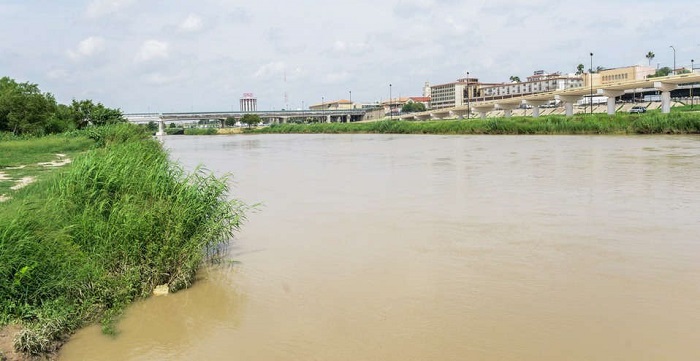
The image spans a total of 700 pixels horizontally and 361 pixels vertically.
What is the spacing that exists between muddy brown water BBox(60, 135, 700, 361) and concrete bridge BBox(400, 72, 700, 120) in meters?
48.9

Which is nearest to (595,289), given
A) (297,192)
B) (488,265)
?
(488,265)

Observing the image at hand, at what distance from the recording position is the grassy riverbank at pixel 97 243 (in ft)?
19.1

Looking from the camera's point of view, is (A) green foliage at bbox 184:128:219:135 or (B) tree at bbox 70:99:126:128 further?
(A) green foliage at bbox 184:128:219:135

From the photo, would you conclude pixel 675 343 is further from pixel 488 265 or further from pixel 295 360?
pixel 295 360

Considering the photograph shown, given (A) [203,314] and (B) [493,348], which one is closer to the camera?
(B) [493,348]

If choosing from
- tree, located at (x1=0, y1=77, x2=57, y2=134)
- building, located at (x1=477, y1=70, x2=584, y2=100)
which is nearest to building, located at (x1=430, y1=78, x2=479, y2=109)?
building, located at (x1=477, y1=70, x2=584, y2=100)

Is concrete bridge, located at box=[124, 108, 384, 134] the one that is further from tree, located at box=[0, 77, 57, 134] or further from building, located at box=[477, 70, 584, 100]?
tree, located at box=[0, 77, 57, 134]

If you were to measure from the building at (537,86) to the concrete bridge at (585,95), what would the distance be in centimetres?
3908

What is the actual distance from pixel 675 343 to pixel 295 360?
3.93m

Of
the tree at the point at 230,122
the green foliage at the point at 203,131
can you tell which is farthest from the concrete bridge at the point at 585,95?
the tree at the point at 230,122

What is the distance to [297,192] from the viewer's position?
1809cm

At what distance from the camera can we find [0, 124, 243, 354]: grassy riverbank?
19.1ft

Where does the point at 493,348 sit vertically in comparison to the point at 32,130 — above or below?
below

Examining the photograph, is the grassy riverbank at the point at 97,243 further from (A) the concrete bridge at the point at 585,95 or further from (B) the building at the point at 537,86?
(B) the building at the point at 537,86
